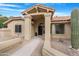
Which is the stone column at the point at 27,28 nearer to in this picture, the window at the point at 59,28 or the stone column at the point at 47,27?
the stone column at the point at 47,27

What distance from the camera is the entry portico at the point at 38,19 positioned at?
2592 mm

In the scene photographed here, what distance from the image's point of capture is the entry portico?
2.59m

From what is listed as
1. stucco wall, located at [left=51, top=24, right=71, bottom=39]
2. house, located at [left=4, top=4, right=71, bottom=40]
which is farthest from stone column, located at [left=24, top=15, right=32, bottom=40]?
stucco wall, located at [left=51, top=24, right=71, bottom=39]

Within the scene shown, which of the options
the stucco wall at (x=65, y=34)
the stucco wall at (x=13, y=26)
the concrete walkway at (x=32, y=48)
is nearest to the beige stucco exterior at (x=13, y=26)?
the stucco wall at (x=13, y=26)

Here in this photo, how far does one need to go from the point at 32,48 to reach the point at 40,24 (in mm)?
363

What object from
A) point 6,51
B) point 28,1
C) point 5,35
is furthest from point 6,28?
point 28,1

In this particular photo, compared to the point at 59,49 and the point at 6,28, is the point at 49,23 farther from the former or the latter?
the point at 6,28

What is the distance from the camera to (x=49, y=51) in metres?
2.55

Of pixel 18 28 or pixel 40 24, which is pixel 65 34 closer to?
pixel 40 24

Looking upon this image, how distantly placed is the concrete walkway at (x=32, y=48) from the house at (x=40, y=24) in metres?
0.09

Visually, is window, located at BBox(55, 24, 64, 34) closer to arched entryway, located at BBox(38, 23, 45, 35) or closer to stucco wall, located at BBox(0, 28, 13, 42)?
arched entryway, located at BBox(38, 23, 45, 35)

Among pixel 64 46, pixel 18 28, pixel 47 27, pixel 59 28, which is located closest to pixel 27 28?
pixel 18 28

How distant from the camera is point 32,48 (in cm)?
264

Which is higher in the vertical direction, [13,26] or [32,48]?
[13,26]
